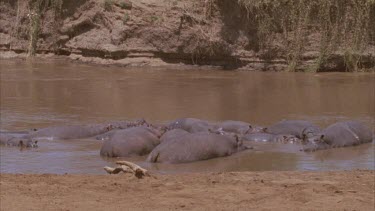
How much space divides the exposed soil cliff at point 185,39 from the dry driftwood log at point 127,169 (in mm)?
11431

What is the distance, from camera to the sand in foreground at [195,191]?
695 cm

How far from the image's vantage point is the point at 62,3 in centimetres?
2188

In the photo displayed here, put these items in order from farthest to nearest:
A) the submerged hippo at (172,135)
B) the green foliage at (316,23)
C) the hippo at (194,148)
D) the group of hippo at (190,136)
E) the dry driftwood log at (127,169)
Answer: the green foliage at (316,23)
the submerged hippo at (172,135)
the group of hippo at (190,136)
the hippo at (194,148)
the dry driftwood log at (127,169)

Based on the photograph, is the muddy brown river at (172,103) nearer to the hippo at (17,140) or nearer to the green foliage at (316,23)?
the hippo at (17,140)

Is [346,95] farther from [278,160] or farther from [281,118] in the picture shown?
[278,160]

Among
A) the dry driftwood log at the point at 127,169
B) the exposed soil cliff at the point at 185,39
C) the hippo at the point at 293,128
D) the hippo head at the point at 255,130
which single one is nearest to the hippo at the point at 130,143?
the dry driftwood log at the point at 127,169

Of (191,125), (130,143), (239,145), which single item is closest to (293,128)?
(239,145)

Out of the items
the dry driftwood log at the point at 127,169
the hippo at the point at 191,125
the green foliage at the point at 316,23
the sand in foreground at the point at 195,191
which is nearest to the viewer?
the sand in foreground at the point at 195,191

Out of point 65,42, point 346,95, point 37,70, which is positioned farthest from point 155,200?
point 65,42

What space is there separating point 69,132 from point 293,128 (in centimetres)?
327

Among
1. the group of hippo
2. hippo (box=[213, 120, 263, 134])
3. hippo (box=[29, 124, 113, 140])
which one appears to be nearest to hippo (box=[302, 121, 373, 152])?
the group of hippo

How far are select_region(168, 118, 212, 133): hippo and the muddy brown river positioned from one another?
1051 mm

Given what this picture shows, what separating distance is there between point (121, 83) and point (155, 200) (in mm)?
9876

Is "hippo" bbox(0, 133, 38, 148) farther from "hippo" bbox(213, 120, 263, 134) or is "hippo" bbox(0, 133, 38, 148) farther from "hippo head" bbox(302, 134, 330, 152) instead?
"hippo head" bbox(302, 134, 330, 152)
